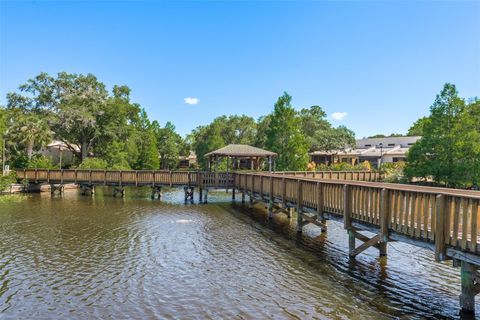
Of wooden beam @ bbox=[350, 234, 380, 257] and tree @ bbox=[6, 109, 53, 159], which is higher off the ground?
tree @ bbox=[6, 109, 53, 159]

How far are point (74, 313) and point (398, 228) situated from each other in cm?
784

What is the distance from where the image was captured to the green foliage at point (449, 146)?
27469 millimetres

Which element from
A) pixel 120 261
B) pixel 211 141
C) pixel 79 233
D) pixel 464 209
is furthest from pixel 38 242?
pixel 211 141

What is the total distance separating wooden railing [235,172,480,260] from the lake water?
5.03ft

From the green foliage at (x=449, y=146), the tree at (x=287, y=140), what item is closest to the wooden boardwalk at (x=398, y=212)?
the green foliage at (x=449, y=146)

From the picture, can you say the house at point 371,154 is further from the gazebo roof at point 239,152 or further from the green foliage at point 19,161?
the green foliage at point 19,161

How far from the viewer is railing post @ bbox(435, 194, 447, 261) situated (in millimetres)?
7398

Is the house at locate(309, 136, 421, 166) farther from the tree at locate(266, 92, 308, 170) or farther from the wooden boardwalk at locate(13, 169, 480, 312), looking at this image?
the wooden boardwalk at locate(13, 169, 480, 312)

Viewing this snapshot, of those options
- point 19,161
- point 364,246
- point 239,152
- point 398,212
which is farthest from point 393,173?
point 19,161

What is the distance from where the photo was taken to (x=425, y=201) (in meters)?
8.07

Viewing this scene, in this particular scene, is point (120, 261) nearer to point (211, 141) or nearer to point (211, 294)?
point (211, 294)

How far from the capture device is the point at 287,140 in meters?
39.2

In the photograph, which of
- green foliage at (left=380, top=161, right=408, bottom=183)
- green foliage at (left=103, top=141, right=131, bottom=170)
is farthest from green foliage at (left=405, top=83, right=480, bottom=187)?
green foliage at (left=103, top=141, right=131, bottom=170)

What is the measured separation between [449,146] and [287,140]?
16.0 metres
